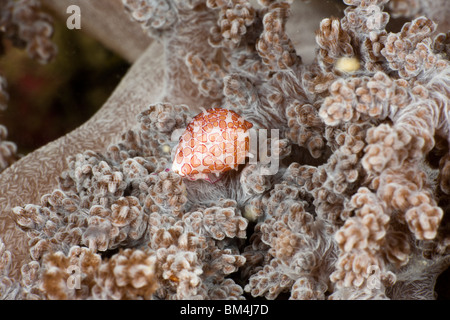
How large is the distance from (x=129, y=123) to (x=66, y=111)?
2.52ft

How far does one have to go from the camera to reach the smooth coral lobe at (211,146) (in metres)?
1.75

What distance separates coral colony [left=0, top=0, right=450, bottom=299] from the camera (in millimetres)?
1301

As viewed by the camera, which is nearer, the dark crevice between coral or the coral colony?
the coral colony

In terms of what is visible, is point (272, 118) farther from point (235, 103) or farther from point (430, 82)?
point (430, 82)

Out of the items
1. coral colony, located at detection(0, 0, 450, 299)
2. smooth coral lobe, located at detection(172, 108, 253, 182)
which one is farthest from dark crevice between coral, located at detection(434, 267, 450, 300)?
smooth coral lobe, located at detection(172, 108, 253, 182)

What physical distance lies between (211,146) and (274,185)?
1.08 ft

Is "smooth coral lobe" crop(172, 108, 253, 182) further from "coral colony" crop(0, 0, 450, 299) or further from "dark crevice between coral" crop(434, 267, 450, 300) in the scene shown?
"dark crevice between coral" crop(434, 267, 450, 300)

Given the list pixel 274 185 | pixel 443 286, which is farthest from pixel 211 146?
pixel 443 286

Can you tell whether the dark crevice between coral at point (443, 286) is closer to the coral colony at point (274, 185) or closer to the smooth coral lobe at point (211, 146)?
the coral colony at point (274, 185)

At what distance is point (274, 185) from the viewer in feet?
5.79

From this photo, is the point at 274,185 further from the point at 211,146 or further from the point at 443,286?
the point at 443,286

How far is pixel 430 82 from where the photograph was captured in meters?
1.50

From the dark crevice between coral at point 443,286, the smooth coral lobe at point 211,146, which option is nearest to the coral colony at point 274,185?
the smooth coral lobe at point 211,146
